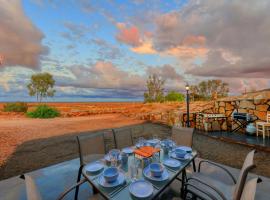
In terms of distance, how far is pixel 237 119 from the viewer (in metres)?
5.80

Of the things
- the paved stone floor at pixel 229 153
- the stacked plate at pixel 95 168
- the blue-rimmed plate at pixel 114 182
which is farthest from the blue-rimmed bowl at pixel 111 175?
the paved stone floor at pixel 229 153

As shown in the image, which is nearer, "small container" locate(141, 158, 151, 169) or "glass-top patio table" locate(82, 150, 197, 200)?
"glass-top patio table" locate(82, 150, 197, 200)

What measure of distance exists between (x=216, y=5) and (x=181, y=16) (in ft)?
6.05

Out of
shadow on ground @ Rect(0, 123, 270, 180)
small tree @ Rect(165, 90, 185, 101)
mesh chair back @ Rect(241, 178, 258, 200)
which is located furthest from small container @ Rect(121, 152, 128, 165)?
small tree @ Rect(165, 90, 185, 101)

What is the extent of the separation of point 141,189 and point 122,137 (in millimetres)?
1730

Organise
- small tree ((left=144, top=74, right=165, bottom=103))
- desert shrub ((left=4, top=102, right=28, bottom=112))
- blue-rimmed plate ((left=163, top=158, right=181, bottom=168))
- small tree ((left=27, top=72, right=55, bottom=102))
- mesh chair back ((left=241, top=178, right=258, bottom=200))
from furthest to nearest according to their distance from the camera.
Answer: small tree ((left=27, top=72, right=55, bottom=102)) < small tree ((left=144, top=74, right=165, bottom=103)) < desert shrub ((left=4, top=102, right=28, bottom=112)) < blue-rimmed plate ((left=163, top=158, right=181, bottom=168)) < mesh chair back ((left=241, top=178, right=258, bottom=200))

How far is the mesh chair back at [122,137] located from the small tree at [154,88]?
1797 cm

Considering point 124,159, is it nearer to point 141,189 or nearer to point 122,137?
point 141,189

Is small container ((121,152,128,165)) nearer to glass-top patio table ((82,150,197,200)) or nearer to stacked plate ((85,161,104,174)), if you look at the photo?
glass-top patio table ((82,150,197,200))

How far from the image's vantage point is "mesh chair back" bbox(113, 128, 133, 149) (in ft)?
9.08

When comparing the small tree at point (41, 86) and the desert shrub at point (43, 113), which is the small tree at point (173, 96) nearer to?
the desert shrub at point (43, 113)

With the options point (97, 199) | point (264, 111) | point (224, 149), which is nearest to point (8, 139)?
point (97, 199)

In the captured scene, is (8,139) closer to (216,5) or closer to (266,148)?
(266,148)

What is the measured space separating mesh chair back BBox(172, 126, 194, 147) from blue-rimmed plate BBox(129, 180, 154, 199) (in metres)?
1.56
